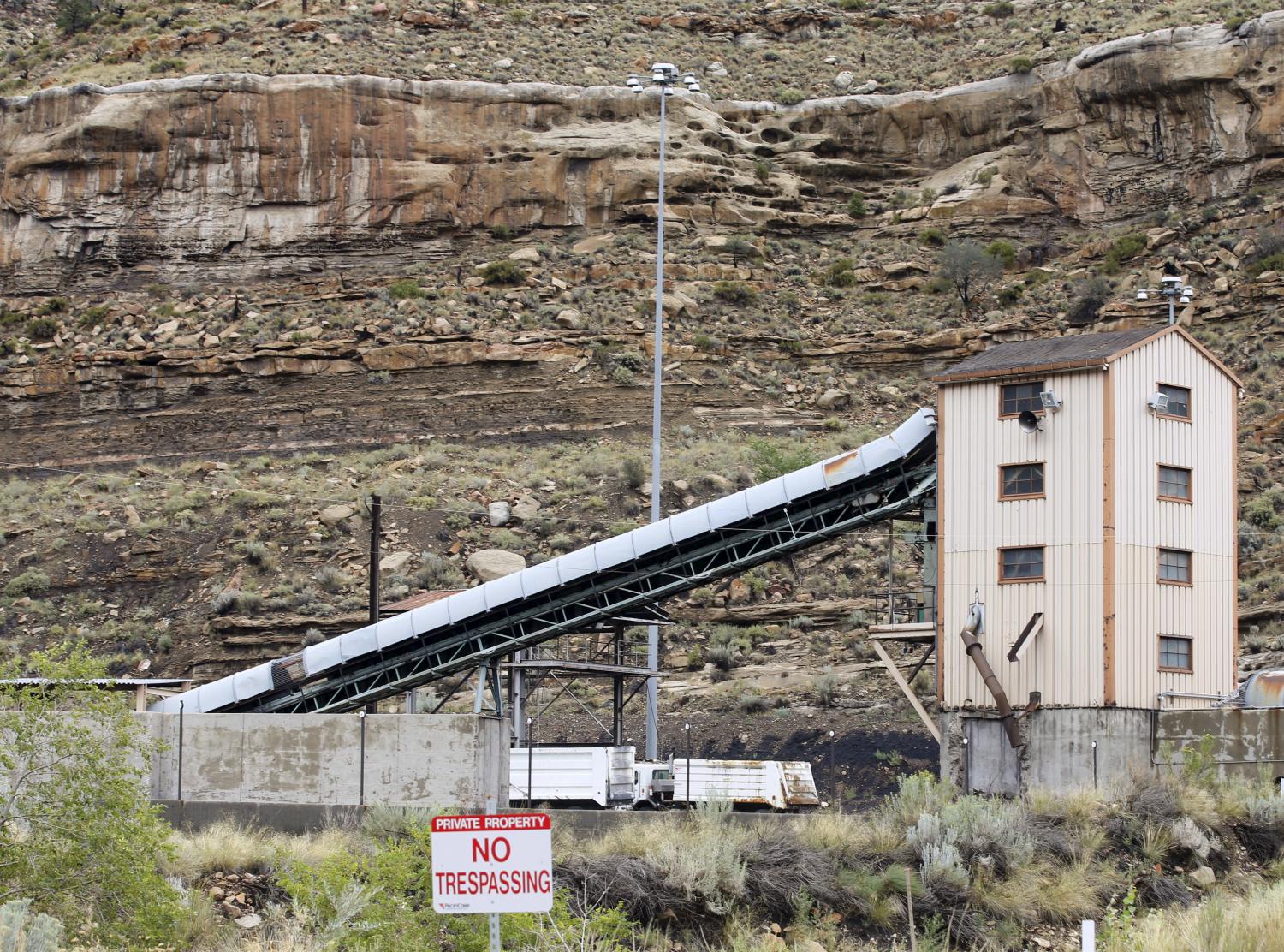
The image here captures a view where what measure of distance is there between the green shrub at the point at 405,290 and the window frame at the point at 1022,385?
132ft

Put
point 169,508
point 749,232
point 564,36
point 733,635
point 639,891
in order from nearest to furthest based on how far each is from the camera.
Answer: point 639,891
point 733,635
point 169,508
point 749,232
point 564,36

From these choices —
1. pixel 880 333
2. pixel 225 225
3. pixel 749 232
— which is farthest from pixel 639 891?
pixel 225 225

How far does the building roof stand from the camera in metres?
31.2

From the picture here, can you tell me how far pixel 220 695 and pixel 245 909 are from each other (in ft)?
44.5

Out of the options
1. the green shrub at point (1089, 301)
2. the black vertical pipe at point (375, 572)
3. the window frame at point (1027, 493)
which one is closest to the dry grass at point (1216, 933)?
the window frame at point (1027, 493)

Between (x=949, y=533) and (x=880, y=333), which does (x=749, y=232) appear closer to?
(x=880, y=333)

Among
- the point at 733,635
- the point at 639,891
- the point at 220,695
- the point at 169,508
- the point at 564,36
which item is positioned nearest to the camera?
the point at 639,891

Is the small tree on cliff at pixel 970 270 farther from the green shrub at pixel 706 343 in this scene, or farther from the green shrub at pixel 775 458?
the green shrub at pixel 775 458

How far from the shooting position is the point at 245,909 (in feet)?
71.3

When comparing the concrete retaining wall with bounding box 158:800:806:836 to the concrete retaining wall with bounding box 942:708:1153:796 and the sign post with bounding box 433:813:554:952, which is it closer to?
the concrete retaining wall with bounding box 942:708:1153:796

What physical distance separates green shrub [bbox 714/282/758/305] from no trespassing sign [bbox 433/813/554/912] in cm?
5590

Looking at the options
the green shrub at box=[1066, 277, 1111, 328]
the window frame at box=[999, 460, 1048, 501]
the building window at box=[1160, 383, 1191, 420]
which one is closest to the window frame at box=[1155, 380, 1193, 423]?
the building window at box=[1160, 383, 1191, 420]

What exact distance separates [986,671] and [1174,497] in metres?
4.53

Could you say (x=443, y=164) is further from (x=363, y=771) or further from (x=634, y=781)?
(x=363, y=771)
